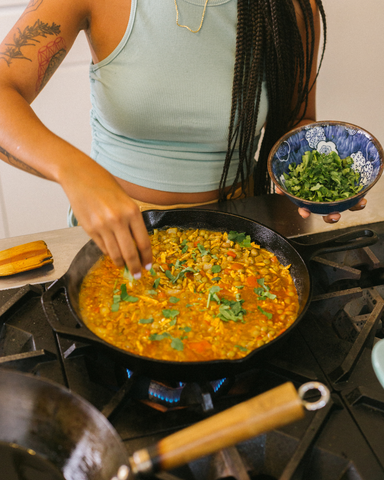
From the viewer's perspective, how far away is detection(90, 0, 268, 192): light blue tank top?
1.31 metres

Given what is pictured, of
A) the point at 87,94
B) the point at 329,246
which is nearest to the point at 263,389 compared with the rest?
the point at 329,246

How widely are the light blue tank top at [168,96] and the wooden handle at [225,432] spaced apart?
1064mm

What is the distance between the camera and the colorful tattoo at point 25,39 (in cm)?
114

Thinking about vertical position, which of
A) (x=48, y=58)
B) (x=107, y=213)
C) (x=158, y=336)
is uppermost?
(x=48, y=58)

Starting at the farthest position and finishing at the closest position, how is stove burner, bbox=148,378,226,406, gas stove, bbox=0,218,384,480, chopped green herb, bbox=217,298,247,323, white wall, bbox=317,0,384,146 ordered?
white wall, bbox=317,0,384,146 → chopped green herb, bbox=217,298,247,323 → stove burner, bbox=148,378,226,406 → gas stove, bbox=0,218,384,480

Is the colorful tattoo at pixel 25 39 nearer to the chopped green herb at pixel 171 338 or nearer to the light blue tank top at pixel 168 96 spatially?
the light blue tank top at pixel 168 96

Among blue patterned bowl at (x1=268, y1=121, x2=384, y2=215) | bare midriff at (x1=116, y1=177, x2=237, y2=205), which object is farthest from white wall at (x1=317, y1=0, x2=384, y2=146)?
bare midriff at (x1=116, y1=177, x2=237, y2=205)

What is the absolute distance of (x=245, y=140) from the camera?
150 cm

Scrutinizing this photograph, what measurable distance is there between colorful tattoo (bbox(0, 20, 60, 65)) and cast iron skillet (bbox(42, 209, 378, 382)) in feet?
1.80

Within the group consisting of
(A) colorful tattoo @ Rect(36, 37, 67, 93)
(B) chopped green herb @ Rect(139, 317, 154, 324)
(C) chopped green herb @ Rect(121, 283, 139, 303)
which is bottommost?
(B) chopped green herb @ Rect(139, 317, 154, 324)

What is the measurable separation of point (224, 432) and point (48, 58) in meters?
1.11

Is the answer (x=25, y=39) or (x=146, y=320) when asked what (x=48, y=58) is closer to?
(x=25, y=39)

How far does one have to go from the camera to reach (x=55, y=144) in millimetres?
916

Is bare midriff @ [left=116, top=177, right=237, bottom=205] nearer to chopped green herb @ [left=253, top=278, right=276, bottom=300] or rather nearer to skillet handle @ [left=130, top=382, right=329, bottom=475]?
chopped green herb @ [left=253, top=278, right=276, bottom=300]
